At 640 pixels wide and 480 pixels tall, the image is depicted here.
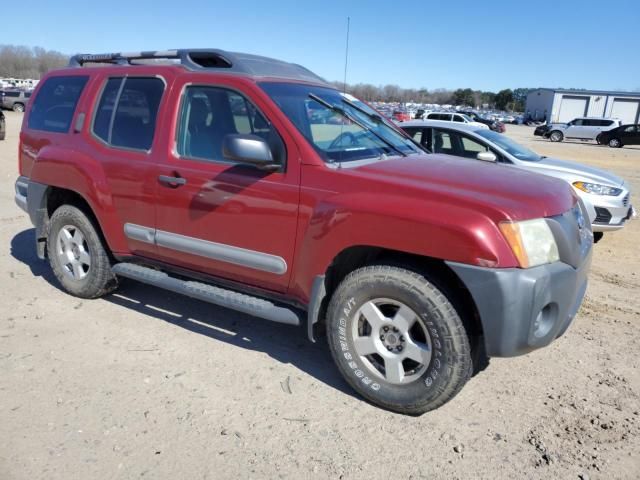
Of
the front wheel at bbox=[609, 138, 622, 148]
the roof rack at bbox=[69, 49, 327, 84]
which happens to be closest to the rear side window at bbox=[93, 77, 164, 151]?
the roof rack at bbox=[69, 49, 327, 84]

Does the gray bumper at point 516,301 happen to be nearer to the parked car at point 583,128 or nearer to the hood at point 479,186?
the hood at point 479,186

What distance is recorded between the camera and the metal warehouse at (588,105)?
63094 mm

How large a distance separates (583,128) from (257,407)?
3597 centimetres

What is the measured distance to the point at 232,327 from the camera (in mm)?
4344

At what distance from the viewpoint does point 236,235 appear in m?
3.57

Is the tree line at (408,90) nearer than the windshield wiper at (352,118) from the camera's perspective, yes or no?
No

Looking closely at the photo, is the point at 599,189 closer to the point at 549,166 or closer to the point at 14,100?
the point at 549,166

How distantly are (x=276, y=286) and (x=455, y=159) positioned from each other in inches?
66.1

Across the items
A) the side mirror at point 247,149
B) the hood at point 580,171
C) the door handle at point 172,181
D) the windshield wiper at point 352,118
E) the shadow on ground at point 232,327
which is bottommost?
the shadow on ground at point 232,327

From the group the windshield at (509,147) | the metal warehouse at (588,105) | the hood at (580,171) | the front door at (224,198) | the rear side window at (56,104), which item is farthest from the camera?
the metal warehouse at (588,105)

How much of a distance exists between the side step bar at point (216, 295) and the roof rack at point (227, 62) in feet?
5.15

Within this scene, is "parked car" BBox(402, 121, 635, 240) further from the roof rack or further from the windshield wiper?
the roof rack

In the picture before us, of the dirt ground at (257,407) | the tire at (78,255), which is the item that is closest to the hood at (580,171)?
the dirt ground at (257,407)

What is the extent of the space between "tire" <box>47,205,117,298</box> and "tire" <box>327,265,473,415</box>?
92.6 inches
